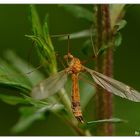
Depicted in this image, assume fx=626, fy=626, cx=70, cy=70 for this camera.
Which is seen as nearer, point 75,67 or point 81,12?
point 75,67

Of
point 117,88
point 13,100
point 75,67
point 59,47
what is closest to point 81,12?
point 75,67

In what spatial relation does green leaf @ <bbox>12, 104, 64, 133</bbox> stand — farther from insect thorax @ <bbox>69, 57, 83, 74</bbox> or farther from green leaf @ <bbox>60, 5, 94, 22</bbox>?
green leaf @ <bbox>60, 5, 94, 22</bbox>

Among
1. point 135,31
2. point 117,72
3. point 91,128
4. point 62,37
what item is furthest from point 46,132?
point 91,128

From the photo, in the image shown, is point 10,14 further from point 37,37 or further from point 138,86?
point 37,37

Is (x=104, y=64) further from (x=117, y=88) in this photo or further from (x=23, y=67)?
(x=23, y=67)

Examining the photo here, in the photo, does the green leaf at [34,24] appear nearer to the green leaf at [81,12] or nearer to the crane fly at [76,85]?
the crane fly at [76,85]

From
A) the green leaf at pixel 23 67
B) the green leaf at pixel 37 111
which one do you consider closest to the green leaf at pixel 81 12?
the green leaf at pixel 23 67
